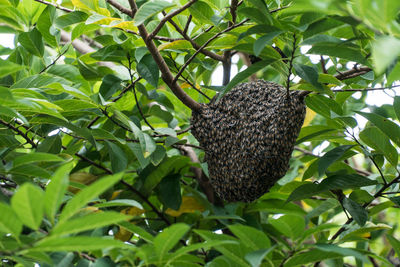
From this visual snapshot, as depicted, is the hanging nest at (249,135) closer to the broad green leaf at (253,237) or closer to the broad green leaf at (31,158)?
the broad green leaf at (253,237)

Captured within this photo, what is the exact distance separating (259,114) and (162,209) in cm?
58

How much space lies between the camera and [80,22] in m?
1.65

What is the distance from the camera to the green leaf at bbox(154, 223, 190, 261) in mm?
932

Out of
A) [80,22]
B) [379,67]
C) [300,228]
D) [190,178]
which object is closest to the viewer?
[379,67]

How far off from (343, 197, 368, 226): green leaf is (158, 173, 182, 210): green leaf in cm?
53

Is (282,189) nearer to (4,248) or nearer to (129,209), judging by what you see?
(129,209)

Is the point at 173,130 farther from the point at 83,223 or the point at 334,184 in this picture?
the point at 83,223

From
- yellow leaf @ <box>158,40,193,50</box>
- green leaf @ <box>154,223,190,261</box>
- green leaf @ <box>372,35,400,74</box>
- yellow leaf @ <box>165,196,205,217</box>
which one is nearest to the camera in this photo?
green leaf @ <box>372,35,400,74</box>

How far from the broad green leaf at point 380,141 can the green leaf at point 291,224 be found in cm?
53

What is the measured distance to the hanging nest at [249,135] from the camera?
5.05 ft

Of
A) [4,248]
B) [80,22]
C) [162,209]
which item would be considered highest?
[80,22]

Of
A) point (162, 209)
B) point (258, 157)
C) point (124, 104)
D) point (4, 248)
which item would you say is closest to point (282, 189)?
point (258, 157)

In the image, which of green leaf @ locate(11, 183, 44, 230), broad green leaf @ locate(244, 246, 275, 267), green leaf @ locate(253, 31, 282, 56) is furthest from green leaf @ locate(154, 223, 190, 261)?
green leaf @ locate(253, 31, 282, 56)

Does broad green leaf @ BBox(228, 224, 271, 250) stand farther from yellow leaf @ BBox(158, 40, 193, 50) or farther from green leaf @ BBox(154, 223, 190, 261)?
yellow leaf @ BBox(158, 40, 193, 50)
